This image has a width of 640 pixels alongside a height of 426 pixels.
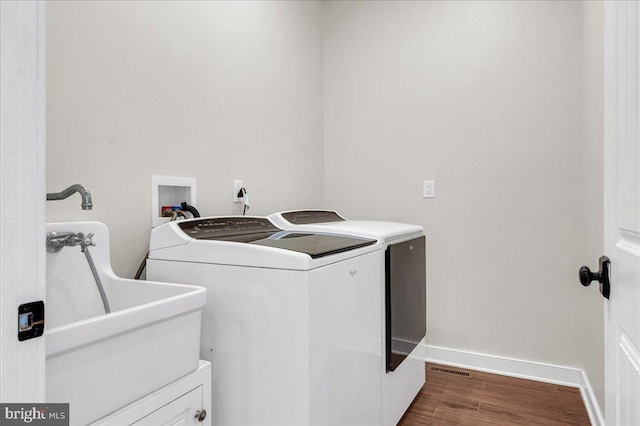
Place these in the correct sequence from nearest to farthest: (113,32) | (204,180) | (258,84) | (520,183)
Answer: (113,32)
(204,180)
(258,84)
(520,183)

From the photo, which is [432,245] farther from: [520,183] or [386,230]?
[386,230]

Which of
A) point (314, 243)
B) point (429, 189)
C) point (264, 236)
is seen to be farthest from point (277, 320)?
point (429, 189)

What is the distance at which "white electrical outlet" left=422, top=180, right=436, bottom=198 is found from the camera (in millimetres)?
2627

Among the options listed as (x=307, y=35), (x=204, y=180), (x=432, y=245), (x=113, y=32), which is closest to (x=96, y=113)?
(x=113, y=32)

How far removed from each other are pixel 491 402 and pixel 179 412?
1.70m

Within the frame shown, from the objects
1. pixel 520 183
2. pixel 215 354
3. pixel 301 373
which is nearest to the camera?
pixel 301 373

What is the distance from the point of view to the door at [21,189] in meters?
0.54

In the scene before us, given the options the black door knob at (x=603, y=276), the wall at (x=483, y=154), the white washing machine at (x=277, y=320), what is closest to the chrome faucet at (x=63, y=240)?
the white washing machine at (x=277, y=320)

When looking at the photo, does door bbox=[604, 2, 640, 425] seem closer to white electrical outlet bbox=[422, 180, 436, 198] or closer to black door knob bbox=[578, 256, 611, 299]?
black door knob bbox=[578, 256, 611, 299]

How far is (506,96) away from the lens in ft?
8.00

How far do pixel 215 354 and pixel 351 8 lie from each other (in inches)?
98.7

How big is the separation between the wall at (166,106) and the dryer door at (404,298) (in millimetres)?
825

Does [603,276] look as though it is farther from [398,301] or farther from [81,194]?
[81,194]

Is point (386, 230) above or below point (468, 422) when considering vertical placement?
above
